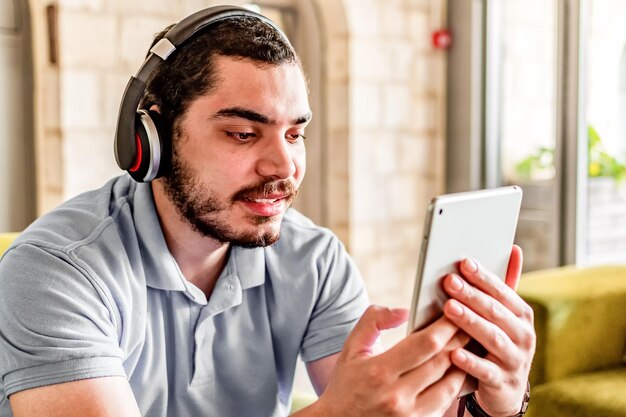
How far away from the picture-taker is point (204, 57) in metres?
1.22

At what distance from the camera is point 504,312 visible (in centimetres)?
103

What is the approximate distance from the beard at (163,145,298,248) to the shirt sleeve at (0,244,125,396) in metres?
0.20

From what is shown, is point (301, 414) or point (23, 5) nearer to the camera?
point (301, 414)

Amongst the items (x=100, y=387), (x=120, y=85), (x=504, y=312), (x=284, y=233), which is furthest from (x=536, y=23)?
(x=100, y=387)

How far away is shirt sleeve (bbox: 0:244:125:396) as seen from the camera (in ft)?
3.40

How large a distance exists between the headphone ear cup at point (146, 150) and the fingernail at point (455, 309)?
51 centimetres

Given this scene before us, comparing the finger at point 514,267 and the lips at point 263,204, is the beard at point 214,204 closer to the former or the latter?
the lips at point 263,204

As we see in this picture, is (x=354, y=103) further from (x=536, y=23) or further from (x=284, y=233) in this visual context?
(x=284, y=233)

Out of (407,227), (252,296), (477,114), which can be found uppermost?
(477,114)

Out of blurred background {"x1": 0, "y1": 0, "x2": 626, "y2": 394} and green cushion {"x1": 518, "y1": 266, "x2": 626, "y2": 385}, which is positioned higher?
blurred background {"x1": 0, "y1": 0, "x2": 626, "y2": 394}

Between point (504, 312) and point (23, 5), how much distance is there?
2274mm

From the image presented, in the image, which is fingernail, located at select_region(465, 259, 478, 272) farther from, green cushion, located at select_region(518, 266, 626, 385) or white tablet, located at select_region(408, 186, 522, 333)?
green cushion, located at select_region(518, 266, 626, 385)

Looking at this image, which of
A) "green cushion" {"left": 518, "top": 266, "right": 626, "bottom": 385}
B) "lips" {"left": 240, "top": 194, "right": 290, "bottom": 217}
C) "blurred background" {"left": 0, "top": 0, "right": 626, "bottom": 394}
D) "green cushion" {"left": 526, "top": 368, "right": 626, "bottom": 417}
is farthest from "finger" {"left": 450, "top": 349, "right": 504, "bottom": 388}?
"blurred background" {"left": 0, "top": 0, "right": 626, "bottom": 394}

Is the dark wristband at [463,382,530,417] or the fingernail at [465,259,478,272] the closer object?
the fingernail at [465,259,478,272]
